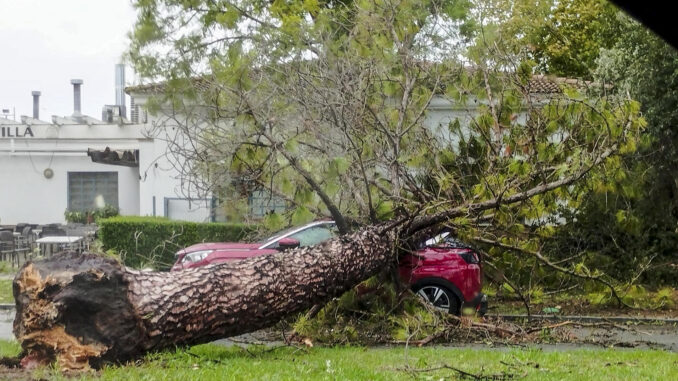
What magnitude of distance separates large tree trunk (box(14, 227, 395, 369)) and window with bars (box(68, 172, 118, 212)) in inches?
1104

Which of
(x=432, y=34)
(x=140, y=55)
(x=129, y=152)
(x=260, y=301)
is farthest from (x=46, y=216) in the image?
(x=260, y=301)

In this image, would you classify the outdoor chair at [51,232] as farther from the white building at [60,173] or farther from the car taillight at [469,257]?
the car taillight at [469,257]

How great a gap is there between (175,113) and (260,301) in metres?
3.45

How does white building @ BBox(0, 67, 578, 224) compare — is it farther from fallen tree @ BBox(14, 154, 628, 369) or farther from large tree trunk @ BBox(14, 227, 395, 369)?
large tree trunk @ BBox(14, 227, 395, 369)

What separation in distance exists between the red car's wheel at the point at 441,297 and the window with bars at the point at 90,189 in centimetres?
2548

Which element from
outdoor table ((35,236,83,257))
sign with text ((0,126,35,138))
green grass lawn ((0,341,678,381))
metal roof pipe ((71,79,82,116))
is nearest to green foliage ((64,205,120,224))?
sign with text ((0,126,35,138))

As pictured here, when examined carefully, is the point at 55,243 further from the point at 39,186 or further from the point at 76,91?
the point at 76,91

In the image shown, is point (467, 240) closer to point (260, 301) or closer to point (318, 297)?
point (318, 297)

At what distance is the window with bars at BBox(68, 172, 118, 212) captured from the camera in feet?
121

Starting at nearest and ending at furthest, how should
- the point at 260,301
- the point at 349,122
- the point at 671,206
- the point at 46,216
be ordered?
the point at 260,301, the point at 349,122, the point at 671,206, the point at 46,216

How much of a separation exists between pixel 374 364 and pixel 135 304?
7.66 ft

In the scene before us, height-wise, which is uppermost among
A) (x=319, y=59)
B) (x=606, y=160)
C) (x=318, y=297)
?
(x=319, y=59)

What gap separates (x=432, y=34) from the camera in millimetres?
13664

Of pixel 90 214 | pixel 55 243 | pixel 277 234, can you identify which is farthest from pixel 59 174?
pixel 277 234
